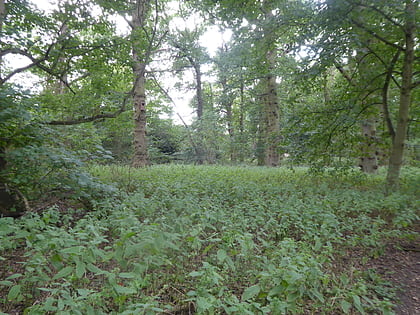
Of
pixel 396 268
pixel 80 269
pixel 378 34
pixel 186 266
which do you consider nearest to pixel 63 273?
pixel 80 269

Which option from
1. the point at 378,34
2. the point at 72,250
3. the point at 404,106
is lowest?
the point at 72,250

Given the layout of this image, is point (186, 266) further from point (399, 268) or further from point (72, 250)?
point (399, 268)

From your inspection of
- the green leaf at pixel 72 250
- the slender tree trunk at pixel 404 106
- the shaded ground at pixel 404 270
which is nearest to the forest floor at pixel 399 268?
the shaded ground at pixel 404 270

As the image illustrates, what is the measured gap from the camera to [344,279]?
2.75 metres

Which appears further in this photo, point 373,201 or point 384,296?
point 373,201

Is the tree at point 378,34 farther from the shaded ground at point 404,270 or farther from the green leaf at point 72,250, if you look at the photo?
the green leaf at point 72,250

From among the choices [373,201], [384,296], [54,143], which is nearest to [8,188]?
[54,143]

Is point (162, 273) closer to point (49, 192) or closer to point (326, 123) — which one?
point (49, 192)

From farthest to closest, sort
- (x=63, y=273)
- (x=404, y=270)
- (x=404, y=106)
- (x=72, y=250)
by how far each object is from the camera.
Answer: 1. (x=404, y=106)
2. (x=404, y=270)
3. (x=72, y=250)
4. (x=63, y=273)

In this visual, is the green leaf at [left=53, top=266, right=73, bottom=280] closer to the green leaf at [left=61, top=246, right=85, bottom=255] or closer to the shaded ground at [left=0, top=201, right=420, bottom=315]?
the green leaf at [left=61, top=246, right=85, bottom=255]

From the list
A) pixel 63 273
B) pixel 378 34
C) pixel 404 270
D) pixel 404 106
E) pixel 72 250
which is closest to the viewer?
pixel 63 273

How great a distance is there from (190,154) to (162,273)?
18314mm

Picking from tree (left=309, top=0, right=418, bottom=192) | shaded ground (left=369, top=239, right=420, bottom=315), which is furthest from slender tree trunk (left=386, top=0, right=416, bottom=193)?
shaded ground (left=369, top=239, right=420, bottom=315)

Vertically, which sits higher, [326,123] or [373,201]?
[326,123]
